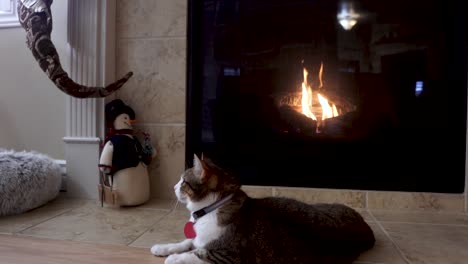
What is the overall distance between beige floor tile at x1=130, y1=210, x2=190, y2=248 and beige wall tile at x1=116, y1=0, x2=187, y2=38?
838 millimetres

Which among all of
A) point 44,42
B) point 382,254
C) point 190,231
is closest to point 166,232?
point 190,231

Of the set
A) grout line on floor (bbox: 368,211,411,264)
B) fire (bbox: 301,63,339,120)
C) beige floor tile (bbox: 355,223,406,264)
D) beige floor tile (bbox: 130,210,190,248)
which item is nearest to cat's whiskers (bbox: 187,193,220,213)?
beige floor tile (bbox: 130,210,190,248)

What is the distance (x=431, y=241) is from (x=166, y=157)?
1107mm

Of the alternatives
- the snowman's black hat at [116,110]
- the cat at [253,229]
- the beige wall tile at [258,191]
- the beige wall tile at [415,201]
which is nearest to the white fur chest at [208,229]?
the cat at [253,229]

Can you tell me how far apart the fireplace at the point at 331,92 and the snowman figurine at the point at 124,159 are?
0.83ft

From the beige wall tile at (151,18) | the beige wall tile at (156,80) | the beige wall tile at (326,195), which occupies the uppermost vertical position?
the beige wall tile at (151,18)

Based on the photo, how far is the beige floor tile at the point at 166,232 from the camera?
987mm

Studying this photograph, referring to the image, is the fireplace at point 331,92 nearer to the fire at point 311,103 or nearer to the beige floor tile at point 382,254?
the fire at point 311,103

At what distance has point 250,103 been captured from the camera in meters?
1.49

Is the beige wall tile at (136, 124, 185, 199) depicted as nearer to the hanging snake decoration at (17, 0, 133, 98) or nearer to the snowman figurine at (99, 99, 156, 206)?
the snowman figurine at (99, 99, 156, 206)

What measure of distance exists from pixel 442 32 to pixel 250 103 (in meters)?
0.88

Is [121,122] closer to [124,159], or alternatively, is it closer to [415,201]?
[124,159]

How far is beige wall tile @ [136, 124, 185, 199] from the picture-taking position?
151 cm

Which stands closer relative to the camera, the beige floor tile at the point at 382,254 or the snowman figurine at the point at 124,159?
the beige floor tile at the point at 382,254
